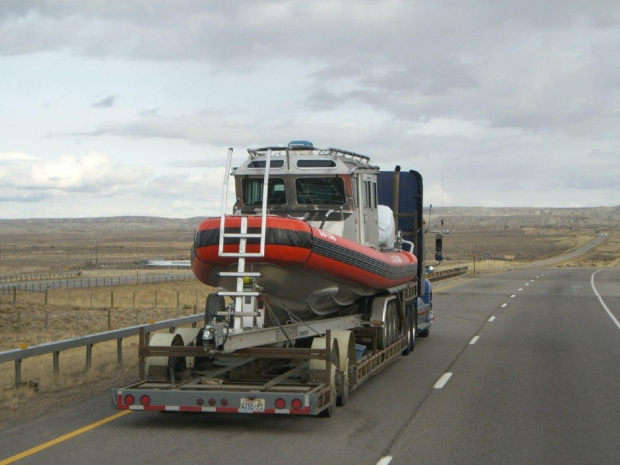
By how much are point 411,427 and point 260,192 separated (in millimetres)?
4915

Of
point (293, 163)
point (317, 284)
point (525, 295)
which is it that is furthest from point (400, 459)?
point (525, 295)

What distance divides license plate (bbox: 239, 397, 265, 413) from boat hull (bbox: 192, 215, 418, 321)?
71.8 inches

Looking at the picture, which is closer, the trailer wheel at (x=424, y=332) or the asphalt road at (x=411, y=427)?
the asphalt road at (x=411, y=427)

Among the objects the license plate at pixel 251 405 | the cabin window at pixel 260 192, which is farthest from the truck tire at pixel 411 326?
the license plate at pixel 251 405

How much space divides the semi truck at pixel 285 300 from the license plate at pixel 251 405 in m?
0.01

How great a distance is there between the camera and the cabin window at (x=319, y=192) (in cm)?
1345

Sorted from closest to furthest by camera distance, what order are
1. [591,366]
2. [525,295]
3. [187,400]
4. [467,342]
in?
[187,400] → [591,366] → [467,342] → [525,295]

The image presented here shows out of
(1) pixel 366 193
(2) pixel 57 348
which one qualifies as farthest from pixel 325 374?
(2) pixel 57 348

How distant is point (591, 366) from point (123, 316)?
22.7 m

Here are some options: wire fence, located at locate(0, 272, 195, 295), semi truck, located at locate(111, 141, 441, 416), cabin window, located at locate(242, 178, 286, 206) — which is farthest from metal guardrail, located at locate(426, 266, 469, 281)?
cabin window, located at locate(242, 178, 286, 206)

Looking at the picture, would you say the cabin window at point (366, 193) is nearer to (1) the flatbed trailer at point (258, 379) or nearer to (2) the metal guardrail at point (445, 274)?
(1) the flatbed trailer at point (258, 379)

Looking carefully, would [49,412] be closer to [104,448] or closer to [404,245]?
[104,448]

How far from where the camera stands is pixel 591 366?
16141 mm

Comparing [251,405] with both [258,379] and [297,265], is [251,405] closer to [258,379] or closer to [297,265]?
[258,379]
